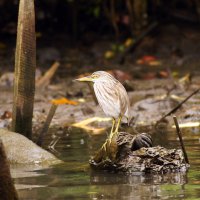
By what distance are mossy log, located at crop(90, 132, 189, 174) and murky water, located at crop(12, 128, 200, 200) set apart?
9cm

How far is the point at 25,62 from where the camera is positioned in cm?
759

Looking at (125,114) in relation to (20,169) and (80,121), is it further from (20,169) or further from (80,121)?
(80,121)

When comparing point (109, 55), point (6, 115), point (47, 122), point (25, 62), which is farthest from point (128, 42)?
point (25, 62)

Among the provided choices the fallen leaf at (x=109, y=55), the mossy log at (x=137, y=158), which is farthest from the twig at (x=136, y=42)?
the mossy log at (x=137, y=158)

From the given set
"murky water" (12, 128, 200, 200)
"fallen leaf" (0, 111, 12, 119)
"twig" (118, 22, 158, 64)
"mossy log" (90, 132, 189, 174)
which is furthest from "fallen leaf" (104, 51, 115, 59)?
"mossy log" (90, 132, 189, 174)

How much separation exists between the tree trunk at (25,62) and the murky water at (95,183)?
650 mm

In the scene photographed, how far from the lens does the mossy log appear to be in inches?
259

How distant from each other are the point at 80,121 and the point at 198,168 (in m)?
4.09

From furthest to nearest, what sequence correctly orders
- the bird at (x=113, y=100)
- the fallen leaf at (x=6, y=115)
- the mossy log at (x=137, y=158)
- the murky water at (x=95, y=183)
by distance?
the fallen leaf at (x=6, y=115) → the bird at (x=113, y=100) → the mossy log at (x=137, y=158) → the murky water at (x=95, y=183)

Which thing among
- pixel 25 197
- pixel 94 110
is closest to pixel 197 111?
pixel 94 110

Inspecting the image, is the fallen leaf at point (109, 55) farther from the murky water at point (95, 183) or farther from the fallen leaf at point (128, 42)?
the murky water at point (95, 183)

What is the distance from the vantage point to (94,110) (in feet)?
37.1

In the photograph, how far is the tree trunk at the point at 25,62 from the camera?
7.57 metres

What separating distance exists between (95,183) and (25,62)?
72.2 inches
